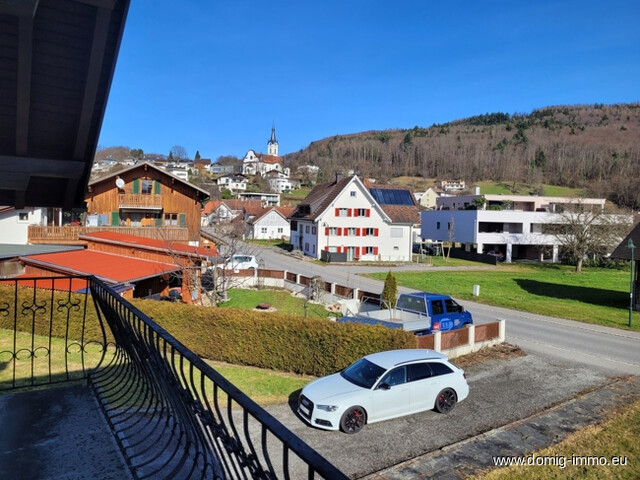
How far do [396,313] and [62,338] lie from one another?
12.5 metres

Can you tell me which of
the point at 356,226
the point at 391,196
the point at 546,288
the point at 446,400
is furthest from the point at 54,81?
the point at 391,196

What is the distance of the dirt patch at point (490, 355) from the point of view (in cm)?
1509

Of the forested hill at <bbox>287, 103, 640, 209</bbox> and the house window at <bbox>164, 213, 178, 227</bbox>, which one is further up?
the forested hill at <bbox>287, 103, 640, 209</bbox>

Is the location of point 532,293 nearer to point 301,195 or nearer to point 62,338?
point 62,338

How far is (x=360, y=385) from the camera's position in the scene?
10.4 meters

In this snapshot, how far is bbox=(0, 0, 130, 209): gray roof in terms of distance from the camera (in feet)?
11.6

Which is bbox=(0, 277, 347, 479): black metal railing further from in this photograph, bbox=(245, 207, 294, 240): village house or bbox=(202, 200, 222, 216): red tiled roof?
bbox=(202, 200, 222, 216): red tiled roof

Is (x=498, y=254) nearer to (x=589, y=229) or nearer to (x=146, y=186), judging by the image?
(x=589, y=229)

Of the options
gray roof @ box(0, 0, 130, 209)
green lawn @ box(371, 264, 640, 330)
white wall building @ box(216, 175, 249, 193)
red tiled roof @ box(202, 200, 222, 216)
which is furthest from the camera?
white wall building @ box(216, 175, 249, 193)

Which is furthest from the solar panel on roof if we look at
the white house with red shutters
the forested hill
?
the forested hill

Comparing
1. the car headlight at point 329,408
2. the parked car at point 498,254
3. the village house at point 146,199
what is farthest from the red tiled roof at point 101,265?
the parked car at point 498,254

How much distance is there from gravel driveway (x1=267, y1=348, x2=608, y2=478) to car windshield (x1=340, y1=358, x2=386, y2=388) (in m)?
1.04

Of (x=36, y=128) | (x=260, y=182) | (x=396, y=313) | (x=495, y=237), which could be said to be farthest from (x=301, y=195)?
(x=36, y=128)

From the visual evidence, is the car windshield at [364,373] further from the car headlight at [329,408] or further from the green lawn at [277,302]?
the green lawn at [277,302]
